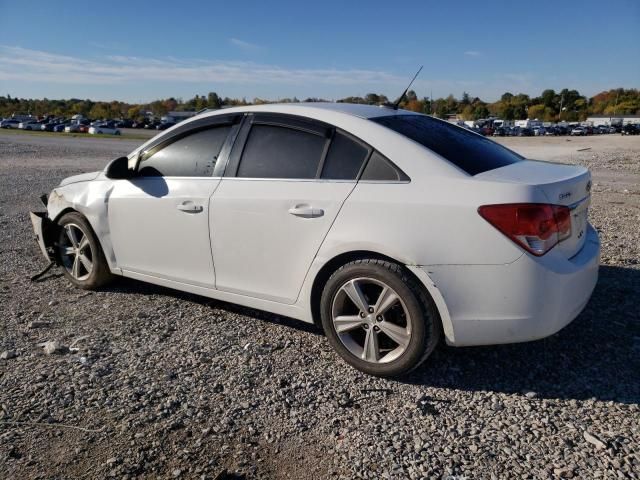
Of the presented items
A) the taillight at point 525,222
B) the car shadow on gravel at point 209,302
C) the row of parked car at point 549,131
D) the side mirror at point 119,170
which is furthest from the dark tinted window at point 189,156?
the row of parked car at point 549,131

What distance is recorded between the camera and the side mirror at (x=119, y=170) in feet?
14.1

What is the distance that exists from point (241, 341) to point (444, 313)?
1555mm

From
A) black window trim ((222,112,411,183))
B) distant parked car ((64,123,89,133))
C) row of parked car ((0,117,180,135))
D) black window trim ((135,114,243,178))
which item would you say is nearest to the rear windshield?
black window trim ((222,112,411,183))

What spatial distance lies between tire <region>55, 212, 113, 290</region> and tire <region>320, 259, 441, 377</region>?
238cm

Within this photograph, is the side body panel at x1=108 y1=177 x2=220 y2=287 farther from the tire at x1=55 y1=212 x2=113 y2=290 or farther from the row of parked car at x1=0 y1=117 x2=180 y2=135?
the row of parked car at x1=0 y1=117 x2=180 y2=135

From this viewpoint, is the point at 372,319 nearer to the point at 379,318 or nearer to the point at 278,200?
the point at 379,318

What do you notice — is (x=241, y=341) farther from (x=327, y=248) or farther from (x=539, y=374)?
(x=539, y=374)

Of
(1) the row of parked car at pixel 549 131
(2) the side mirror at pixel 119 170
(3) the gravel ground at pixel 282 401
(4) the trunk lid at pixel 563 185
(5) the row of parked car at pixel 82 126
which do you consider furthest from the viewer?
(1) the row of parked car at pixel 549 131

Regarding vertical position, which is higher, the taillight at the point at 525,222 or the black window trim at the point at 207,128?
the black window trim at the point at 207,128

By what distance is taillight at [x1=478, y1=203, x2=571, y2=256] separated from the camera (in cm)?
283

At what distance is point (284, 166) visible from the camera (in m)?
3.61

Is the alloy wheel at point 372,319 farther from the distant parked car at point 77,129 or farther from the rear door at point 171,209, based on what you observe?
the distant parked car at point 77,129

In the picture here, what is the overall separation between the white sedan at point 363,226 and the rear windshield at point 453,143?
0.02 metres

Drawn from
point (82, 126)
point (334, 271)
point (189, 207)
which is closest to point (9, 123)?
point (82, 126)
